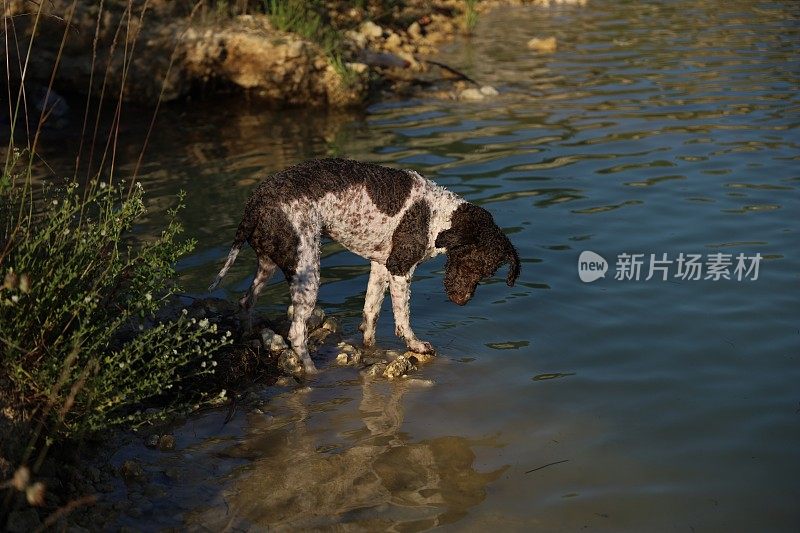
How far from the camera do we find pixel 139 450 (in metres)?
5.60

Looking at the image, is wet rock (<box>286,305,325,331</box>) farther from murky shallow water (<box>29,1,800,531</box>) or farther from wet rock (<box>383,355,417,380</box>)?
wet rock (<box>383,355,417,380</box>)

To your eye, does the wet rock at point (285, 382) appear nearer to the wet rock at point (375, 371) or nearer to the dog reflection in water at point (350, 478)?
the dog reflection in water at point (350, 478)

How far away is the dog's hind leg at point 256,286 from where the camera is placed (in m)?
6.65

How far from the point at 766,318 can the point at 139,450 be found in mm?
4783

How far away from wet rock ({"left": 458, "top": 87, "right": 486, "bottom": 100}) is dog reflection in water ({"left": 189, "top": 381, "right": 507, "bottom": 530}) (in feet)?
29.9

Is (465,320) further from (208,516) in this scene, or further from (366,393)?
(208,516)

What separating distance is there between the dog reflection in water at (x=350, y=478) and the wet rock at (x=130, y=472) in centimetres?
50

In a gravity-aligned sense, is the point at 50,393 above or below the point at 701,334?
above

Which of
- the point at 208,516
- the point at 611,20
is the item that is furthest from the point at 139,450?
the point at 611,20

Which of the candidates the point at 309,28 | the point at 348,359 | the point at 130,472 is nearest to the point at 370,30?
the point at 309,28

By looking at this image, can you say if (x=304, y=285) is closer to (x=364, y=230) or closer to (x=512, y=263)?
(x=364, y=230)

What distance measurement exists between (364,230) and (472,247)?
2.56 feet

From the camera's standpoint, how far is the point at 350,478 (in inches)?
214

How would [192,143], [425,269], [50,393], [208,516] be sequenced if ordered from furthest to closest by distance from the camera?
[192,143] < [425,269] < [208,516] < [50,393]
